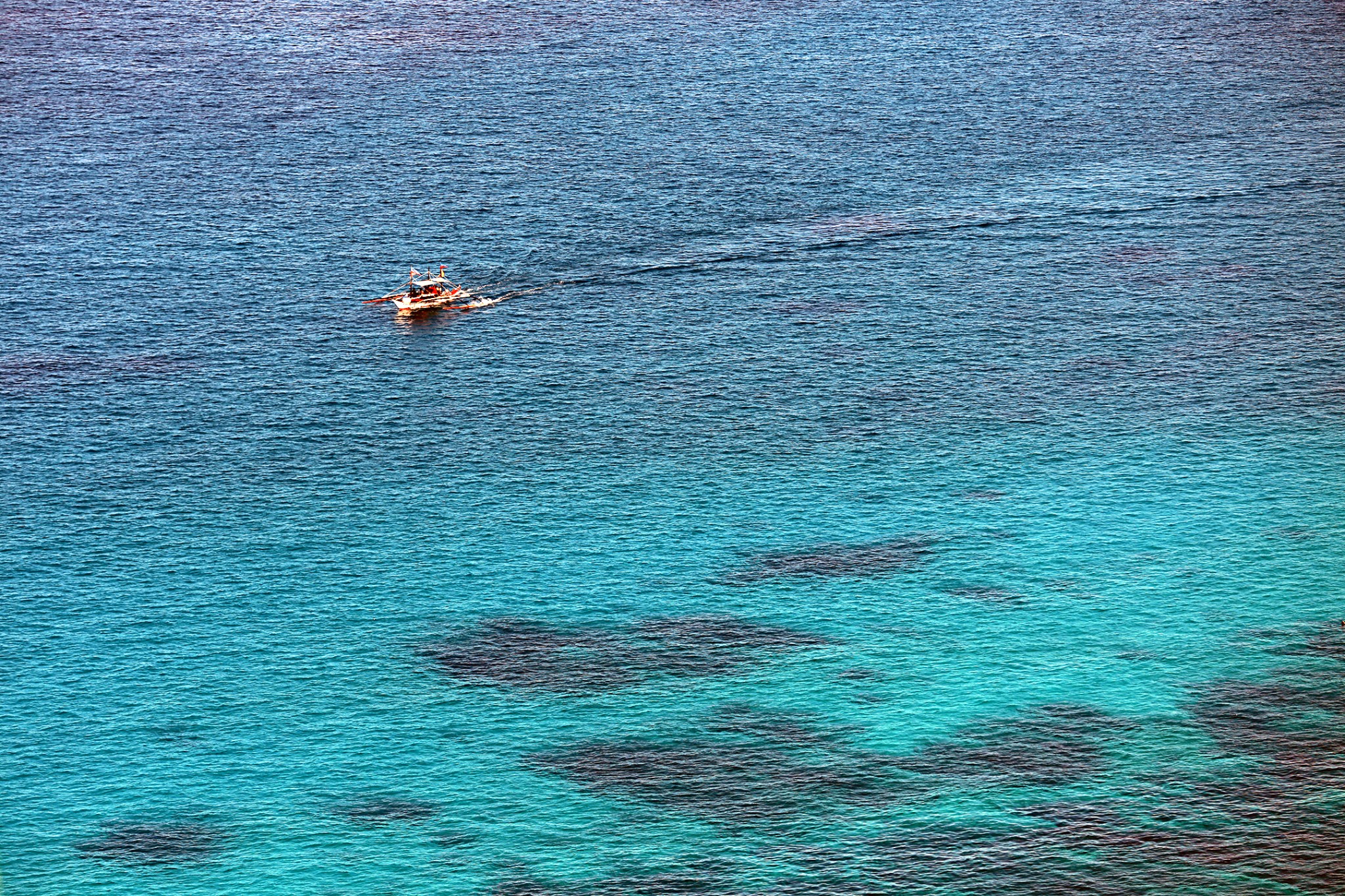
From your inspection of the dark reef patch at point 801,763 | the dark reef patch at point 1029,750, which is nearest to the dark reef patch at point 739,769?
the dark reef patch at point 801,763

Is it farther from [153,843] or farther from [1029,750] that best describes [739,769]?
[153,843]

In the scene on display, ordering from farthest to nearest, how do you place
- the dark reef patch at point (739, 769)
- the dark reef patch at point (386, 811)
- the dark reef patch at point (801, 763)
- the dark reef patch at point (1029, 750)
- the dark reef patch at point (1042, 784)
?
the dark reef patch at point (1029, 750)
the dark reef patch at point (801, 763)
the dark reef patch at point (739, 769)
the dark reef patch at point (386, 811)
the dark reef patch at point (1042, 784)

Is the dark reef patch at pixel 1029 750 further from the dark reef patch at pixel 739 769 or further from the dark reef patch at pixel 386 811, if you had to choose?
the dark reef patch at pixel 386 811

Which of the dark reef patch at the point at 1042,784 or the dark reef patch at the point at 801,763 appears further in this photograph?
the dark reef patch at the point at 801,763

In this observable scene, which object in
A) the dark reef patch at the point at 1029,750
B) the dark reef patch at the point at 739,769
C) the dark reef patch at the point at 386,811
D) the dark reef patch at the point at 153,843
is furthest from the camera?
the dark reef patch at the point at 1029,750

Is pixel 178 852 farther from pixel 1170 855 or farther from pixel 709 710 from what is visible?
pixel 1170 855
